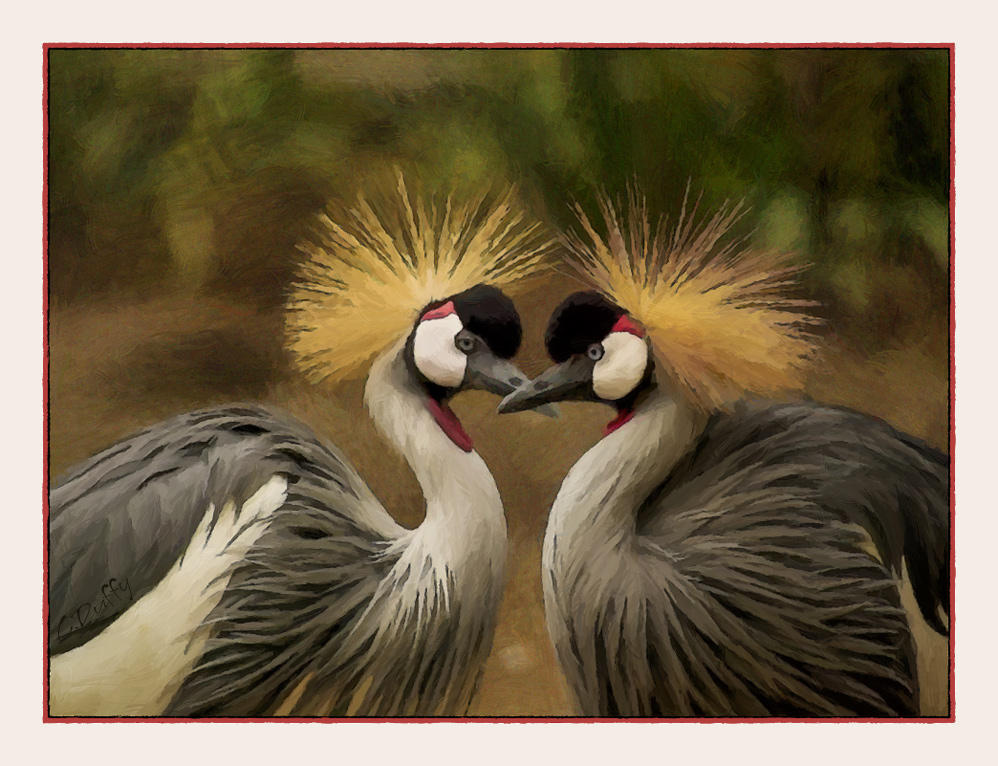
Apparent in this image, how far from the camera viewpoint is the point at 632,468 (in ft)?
5.98

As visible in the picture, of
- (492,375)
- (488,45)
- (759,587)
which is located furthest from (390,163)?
(759,587)

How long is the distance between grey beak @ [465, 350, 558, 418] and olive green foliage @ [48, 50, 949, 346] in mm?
288

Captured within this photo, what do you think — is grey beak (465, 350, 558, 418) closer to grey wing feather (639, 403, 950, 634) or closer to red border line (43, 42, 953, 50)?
grey wing feather (639, 403, 950, 634)

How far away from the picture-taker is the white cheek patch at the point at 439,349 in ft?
5.98

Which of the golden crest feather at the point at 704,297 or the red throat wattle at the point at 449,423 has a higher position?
the golden crest feather at the point at 704,297

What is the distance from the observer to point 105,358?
74.5 inches

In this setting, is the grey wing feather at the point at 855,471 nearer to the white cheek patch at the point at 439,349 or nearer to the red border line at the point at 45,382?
the white cheek patch at the point at 439,349

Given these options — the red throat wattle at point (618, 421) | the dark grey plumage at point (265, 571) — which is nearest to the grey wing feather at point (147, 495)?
the dark grey plumage at point (265, 571)

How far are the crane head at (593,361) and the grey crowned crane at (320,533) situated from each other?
6cm

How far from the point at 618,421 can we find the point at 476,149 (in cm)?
56

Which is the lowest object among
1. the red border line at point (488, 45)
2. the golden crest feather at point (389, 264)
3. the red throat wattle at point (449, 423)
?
the red throat wattle at point (449, 423)

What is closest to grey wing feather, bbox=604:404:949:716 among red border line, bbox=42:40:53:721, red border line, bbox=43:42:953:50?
red border line, bbox=43:42:953:50

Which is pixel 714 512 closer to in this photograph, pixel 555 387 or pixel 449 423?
pixel 555 387

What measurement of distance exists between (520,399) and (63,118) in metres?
0.98
